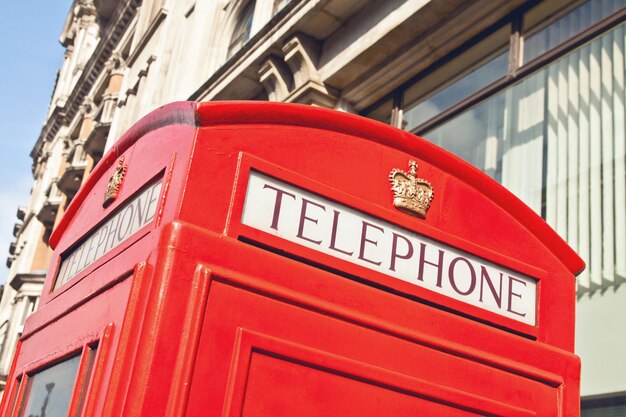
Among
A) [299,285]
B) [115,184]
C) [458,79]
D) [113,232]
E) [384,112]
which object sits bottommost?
[299,285]

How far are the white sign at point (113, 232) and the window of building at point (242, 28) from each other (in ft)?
28.2

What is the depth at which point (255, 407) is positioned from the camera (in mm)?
1964

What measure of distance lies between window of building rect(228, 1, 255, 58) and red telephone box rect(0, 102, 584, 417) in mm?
8683

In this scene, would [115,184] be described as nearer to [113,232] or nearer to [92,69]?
[113,232]

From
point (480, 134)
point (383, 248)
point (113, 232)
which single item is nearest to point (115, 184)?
point (113, 232)

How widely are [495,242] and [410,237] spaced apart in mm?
376

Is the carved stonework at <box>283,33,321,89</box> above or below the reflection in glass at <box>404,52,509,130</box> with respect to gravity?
above

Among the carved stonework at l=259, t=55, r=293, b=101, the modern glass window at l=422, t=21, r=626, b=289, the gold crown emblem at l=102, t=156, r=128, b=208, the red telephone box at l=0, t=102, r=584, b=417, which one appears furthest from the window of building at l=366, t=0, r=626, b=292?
the gold crown emblem at l=102, t=156, r=128, b=208

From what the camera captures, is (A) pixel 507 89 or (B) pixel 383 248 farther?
(A) pixel 507 89

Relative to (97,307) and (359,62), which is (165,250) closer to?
(97,307)

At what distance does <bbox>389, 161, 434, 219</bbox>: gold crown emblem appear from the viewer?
2.41 m

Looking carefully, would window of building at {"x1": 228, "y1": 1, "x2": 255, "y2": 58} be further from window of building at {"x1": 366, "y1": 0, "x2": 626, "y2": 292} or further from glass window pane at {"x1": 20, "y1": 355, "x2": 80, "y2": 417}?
glass window pane at {"x1": 20, "y1": 355, "x2": 80, "y2": 417}

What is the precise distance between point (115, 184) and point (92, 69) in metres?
23.2

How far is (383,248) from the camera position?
2.30 m
